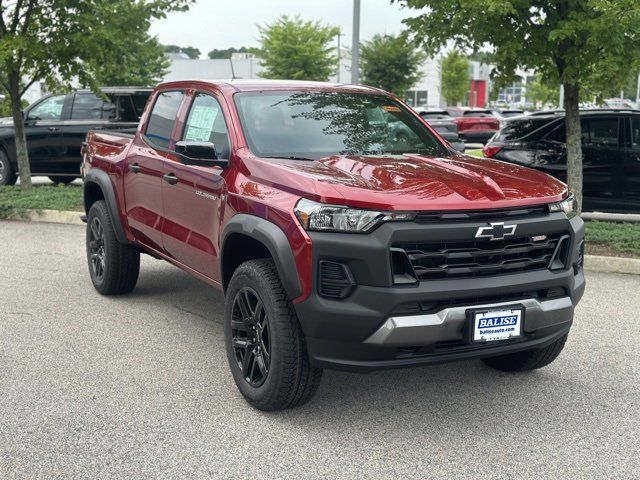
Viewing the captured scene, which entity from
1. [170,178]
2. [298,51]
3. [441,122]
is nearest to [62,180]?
[170,178]

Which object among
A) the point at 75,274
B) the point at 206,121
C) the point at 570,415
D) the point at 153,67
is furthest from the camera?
the point at 153,67

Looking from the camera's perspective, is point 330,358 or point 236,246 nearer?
point 330,358

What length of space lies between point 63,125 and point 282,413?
453 inches

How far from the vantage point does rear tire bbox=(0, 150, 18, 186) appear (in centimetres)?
1480

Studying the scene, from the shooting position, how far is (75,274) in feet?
26.1

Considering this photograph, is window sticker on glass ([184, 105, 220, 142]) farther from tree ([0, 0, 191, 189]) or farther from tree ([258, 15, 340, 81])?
tree ([258, 15, 340, 81])

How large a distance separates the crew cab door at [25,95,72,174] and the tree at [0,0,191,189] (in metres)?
1.08

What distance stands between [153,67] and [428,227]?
128 ft

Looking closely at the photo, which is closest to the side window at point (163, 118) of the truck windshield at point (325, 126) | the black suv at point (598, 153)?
the truck windshield at point (325, 126)

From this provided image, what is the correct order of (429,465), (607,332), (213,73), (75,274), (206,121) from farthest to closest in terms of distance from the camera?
(213,73)
(75,274)
(607,332)
(206,121)
(429,465)

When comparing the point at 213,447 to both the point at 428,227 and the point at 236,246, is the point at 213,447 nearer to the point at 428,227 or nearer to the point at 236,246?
the point at 236,246

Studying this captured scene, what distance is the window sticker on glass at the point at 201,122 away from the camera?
5284 millimetres

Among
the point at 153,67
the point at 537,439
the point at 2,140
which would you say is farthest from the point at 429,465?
the point at 153,67

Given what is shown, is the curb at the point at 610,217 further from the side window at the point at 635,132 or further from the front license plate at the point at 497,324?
the front license plate at the point at 497,324
